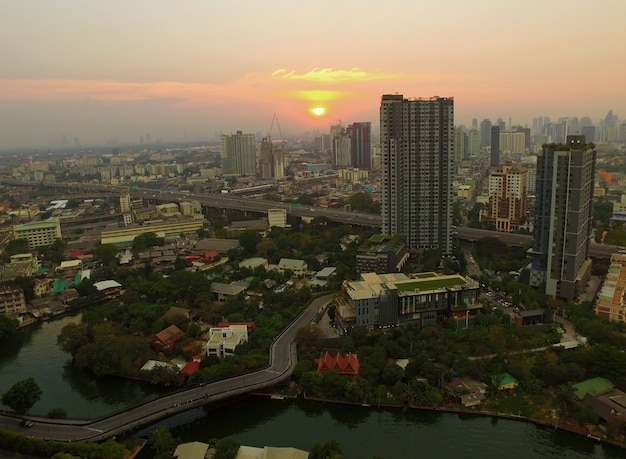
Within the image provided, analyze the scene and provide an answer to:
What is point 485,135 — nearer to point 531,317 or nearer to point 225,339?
point 531,317

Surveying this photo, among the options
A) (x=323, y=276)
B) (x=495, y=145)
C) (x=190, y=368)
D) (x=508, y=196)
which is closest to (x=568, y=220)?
(x=323, y=276)

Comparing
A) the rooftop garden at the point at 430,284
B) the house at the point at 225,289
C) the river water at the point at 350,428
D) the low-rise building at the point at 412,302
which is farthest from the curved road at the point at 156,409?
the house at the point at 225,289

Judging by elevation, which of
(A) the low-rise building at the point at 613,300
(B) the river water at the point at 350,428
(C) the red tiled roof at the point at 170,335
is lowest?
(B) the river water at the point at 350,428

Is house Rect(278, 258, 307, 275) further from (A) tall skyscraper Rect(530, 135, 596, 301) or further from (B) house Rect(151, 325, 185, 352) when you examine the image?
(A) tall skyscraper Rect(530, 135, 596, 301)

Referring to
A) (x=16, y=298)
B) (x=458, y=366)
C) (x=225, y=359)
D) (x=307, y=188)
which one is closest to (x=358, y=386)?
(x=458, y=366)

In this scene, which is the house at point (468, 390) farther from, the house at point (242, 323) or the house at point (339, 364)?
the house at point (242, 323)

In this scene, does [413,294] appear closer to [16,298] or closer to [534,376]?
[534,376]
